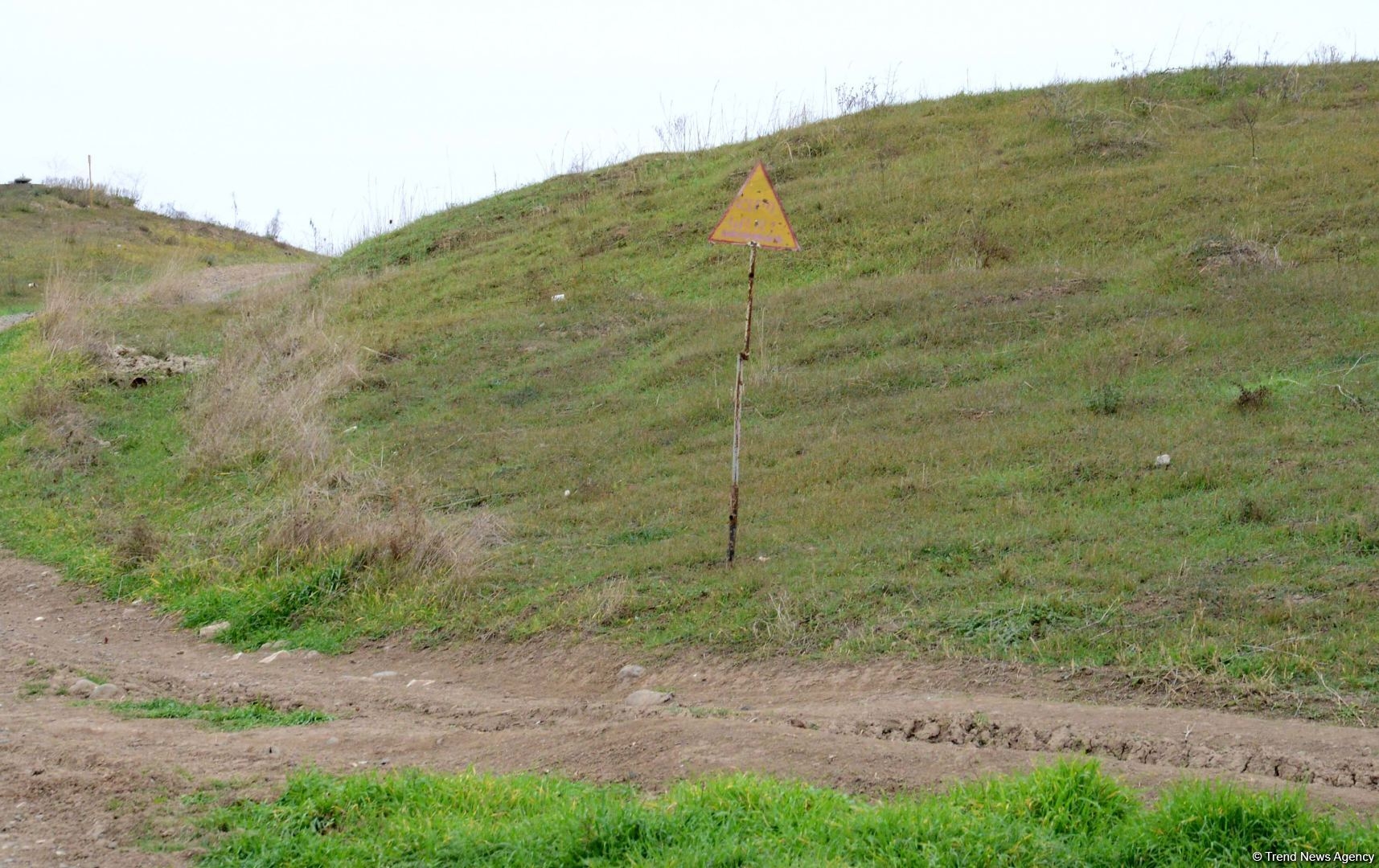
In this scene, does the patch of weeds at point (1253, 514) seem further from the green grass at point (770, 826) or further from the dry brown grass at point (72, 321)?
the dry brown grass at point (72, 321)

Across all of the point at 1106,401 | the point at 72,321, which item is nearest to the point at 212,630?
the point at 1106,401

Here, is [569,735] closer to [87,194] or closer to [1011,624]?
[1011,624]

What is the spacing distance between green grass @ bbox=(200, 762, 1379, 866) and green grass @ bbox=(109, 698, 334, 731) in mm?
1627

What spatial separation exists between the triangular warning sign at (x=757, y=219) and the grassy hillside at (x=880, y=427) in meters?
2.09

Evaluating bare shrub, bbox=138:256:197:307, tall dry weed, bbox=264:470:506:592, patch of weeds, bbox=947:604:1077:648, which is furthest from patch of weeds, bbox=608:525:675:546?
bare shrub, bbox=138:256:197:307

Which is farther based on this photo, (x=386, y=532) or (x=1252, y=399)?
(x=1252, y=399)

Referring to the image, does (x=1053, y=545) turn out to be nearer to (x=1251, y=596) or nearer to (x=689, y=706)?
Answer: (x=1251, y=596)

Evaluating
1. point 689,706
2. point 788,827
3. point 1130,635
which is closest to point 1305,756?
point 1130,635

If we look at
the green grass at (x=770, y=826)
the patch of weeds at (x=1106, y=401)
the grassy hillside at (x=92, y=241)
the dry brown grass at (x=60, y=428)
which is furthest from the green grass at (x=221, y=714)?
the grassy hillside at (x=92, y=241)

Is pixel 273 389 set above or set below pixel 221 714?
above

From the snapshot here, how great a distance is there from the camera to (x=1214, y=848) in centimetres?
327

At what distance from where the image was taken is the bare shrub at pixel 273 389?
11.3 metres

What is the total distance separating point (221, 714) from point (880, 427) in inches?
250

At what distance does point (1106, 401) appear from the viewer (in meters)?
9.45
